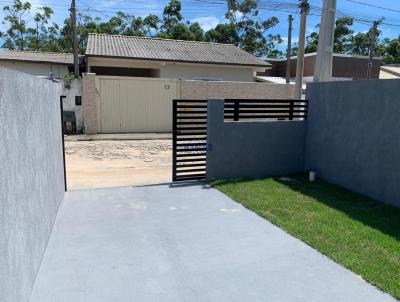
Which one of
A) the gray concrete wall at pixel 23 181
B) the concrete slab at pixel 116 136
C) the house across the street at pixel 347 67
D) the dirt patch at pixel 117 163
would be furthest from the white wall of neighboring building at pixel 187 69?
the gray concrete wall at pixel 23 181

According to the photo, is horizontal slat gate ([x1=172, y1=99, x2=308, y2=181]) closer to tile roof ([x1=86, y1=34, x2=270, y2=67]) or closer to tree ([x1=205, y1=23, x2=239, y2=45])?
tile roof ([x1=86, y1=34, x2=270, y2=67])

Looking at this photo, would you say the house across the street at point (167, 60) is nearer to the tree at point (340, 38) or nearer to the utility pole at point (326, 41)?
the utility pole at point (326, 41)

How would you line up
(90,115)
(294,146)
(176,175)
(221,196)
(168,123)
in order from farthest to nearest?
1. (168,123)
2. (90,115)
3. (294,146)
4. (176,175)
5. (221,196)

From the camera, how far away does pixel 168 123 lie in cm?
1606

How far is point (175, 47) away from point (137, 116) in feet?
24.4

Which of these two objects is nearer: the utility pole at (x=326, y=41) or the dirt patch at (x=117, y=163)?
the dirt patch at (x=117, y=163)

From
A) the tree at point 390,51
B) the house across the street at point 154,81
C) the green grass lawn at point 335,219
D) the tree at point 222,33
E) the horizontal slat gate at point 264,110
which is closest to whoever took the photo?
the green grass lawn at point 335,219

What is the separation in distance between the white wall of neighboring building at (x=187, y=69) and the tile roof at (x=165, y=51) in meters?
0.32

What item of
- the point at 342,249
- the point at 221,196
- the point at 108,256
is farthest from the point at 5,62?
the point at 342,249

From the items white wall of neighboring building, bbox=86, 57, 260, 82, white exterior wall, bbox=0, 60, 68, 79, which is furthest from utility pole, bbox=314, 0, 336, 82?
white exterior wall, bbox=0, 60, 68, 79

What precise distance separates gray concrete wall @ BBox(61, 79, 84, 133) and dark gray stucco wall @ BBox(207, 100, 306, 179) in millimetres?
8744

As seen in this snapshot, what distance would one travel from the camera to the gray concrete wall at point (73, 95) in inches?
576

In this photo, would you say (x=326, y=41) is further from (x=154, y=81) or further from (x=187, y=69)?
(x=187, y=69)

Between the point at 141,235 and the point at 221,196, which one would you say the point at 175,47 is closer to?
the point at 221,196
